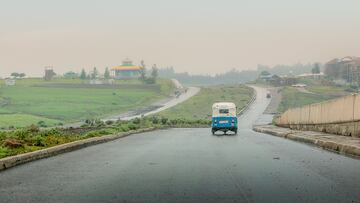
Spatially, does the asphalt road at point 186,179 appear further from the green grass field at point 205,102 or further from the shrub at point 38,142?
the green grass field at point 205,102

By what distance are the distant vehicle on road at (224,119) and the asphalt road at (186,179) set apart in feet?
81.9

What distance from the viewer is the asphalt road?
8.70 m

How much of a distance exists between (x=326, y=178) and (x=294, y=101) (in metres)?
136

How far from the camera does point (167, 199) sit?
27.6 feet

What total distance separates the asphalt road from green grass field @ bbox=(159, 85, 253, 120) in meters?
98.1

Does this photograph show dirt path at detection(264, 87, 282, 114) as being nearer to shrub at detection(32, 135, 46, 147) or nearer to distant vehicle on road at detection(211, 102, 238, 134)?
distant vehicle on road at detection(211, 102, 238, 134)

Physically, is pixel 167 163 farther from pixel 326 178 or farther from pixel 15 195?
pixel 15 195

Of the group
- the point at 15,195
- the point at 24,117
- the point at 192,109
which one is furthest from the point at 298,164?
the point at 192,109

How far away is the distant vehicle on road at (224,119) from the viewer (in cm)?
4116

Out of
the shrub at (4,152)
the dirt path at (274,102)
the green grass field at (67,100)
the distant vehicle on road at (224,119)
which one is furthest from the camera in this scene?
the dirt path at (274,102)

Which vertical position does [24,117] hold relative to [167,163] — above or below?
below

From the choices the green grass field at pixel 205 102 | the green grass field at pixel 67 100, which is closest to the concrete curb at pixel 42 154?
the green grass field at pixel 67 100

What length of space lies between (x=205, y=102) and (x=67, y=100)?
36.4 m

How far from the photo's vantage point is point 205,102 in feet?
484
